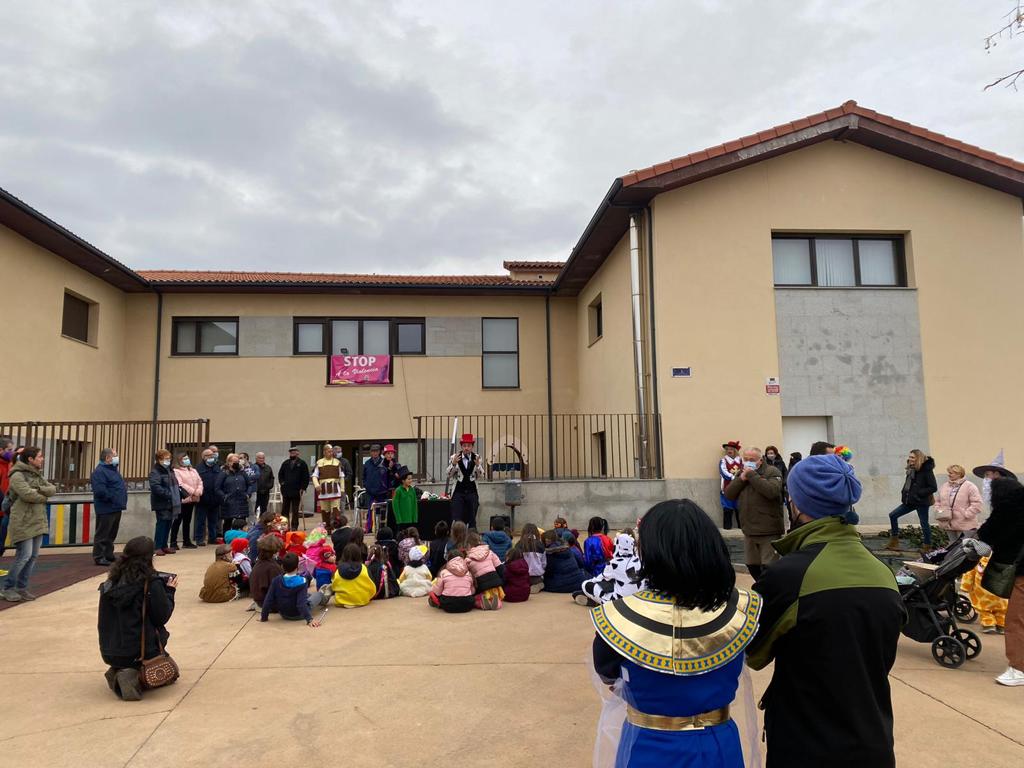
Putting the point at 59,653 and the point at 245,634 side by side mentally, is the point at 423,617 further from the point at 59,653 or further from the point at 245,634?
the point at 59,653

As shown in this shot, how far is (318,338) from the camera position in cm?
1870

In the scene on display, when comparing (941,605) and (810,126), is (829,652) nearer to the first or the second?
(941,605)

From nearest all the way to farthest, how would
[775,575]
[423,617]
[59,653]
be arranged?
1. [775,575]
2. [59,653]
3. [423,617]

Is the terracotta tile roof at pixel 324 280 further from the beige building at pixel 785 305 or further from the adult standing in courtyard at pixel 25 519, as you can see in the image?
the adult standing in courtyard at pixel 25 519

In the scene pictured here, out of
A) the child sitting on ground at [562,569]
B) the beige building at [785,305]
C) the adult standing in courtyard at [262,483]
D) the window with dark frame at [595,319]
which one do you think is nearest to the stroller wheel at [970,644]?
the child sitting on ground at [562,569]

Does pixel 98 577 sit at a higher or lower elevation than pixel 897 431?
lower

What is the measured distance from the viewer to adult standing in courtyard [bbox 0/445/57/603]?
7.91 meters

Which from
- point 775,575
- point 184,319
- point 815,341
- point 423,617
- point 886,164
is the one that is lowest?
point 423,617

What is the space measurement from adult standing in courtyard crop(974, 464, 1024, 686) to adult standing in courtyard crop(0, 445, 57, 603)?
9453 mm

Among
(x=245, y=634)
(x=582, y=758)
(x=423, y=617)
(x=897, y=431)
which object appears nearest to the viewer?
(x=582, y=758)

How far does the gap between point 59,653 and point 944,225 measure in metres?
16.3

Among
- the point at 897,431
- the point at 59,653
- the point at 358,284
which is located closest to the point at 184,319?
the point at 358,284

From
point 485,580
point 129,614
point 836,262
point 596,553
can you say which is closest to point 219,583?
point 485,580

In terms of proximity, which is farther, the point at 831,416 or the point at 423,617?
the point at 831,416
